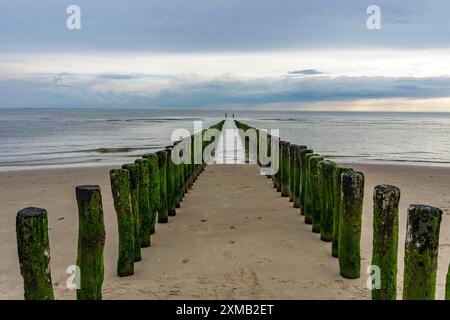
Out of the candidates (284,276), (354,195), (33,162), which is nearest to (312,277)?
(284,276)

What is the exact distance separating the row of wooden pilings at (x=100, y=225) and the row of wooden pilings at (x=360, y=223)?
2.56 m

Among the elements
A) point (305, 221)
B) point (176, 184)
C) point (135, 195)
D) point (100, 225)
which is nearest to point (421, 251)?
point (100, 225)

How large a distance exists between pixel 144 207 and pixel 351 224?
295 cm

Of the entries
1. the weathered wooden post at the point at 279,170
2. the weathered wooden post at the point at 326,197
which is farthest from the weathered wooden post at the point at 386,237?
the weathered wooden post at the point at 279,170

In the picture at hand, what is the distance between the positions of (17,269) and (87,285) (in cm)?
212

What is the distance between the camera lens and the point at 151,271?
5625mm

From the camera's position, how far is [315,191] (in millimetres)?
7223

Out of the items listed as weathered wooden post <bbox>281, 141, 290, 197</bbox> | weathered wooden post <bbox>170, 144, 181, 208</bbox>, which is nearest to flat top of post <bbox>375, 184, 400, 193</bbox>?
weathered wooden post <bbox>170, 144, 181, 208</bbox>

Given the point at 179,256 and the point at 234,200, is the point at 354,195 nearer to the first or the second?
the point at 179,256

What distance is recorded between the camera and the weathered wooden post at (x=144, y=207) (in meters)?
6.36

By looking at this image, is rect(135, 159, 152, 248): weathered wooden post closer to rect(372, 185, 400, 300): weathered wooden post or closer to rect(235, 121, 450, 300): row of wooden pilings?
rect(235, 121, 450, 300): row of wooden pilings

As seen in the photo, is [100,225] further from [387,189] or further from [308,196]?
[308,196]

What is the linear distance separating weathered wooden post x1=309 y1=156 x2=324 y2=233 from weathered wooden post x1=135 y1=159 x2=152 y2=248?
2.66 metres

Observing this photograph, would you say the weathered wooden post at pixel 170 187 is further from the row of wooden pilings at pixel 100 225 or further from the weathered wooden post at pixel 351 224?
the weathered wooden post at pixel 351 224
